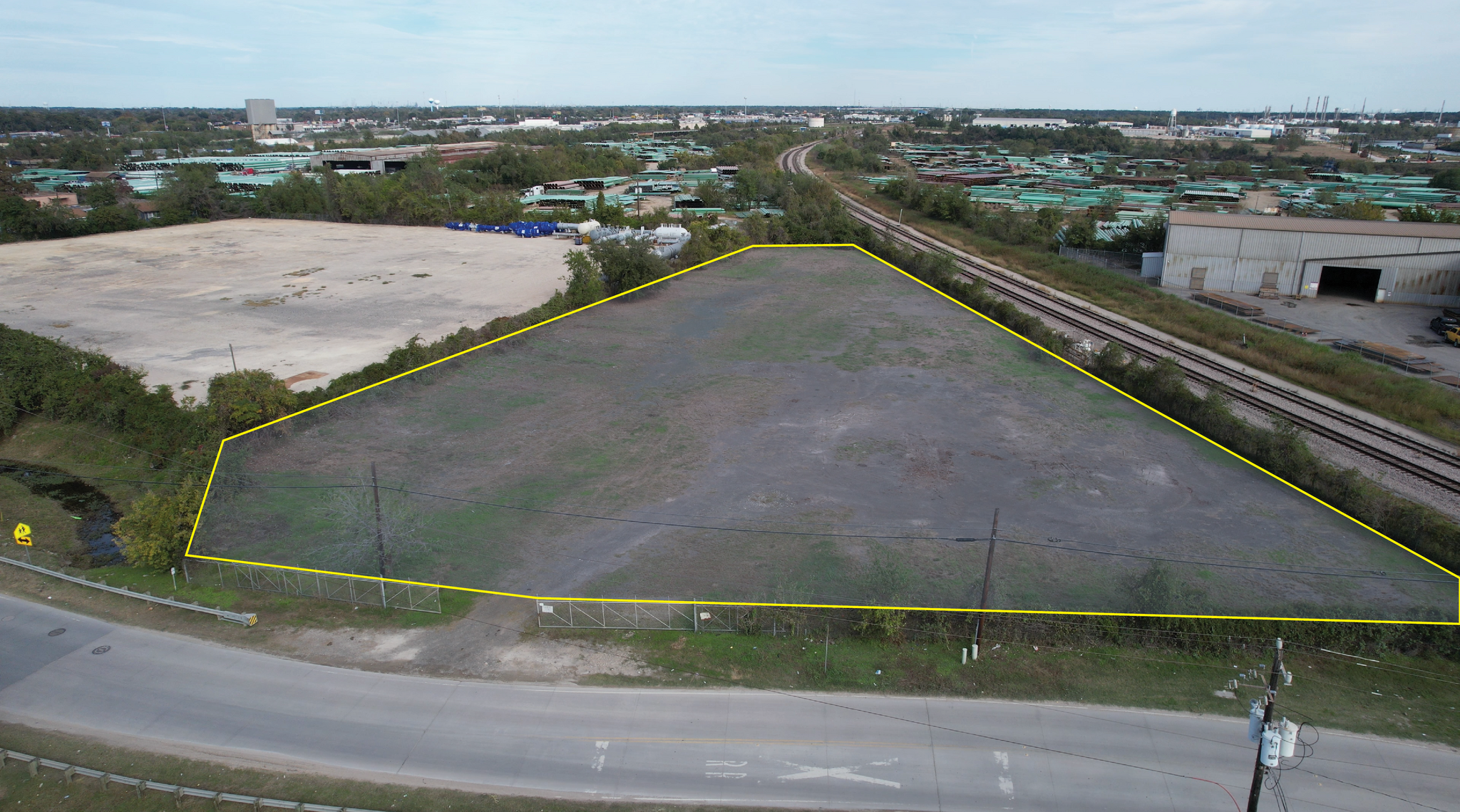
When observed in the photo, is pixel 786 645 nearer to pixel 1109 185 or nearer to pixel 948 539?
pixel 948 539

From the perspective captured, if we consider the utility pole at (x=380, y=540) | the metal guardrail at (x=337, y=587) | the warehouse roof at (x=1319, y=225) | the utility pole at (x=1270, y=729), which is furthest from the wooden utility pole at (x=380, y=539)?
the warehouse roof at (x=1319, y=225)

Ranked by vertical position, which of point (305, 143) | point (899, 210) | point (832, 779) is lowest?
point (832, 779)

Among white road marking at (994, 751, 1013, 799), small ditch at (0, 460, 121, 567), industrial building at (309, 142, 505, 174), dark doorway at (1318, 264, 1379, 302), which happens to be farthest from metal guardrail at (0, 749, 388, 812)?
industrial building at (309, 142, 505, 174)

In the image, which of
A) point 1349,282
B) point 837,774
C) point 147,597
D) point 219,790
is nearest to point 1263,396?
point 1349,282

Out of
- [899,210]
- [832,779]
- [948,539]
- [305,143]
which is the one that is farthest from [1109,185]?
[305,143]

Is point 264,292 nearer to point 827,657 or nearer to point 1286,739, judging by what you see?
point 827,657
